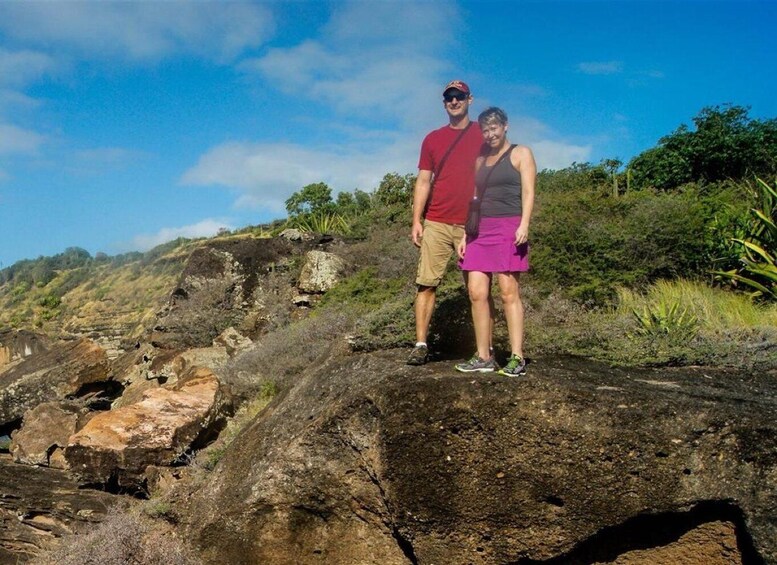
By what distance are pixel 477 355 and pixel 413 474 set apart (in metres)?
0.95

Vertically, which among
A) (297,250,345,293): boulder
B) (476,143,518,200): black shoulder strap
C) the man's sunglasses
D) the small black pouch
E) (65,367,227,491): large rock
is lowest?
(65,367,227,491): large rock

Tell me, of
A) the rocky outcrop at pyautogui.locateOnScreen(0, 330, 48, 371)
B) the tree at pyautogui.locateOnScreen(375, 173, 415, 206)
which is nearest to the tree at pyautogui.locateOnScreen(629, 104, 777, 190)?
the tree at pyautogui.locateOnScreen(375, 173, 415, 206)

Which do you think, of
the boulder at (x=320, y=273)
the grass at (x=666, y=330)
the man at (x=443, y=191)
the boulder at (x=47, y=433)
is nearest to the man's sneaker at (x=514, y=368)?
the man at (x=443, y=191)

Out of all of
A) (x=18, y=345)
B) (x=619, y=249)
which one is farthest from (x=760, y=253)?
(x=18, y=345)

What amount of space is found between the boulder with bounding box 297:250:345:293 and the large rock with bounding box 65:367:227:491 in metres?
5.12

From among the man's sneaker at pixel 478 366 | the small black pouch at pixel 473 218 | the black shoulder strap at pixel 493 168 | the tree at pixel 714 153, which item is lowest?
the man's sneaker at pixel 478 366

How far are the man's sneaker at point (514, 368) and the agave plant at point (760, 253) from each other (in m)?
4.70

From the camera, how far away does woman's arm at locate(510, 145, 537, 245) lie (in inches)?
192

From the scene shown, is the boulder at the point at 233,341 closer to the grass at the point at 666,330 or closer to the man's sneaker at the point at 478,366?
the grass at the point at 666,330

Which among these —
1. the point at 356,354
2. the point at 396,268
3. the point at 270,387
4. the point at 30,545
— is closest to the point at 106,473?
the point at 30,545

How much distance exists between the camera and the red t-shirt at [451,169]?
17.7 ft

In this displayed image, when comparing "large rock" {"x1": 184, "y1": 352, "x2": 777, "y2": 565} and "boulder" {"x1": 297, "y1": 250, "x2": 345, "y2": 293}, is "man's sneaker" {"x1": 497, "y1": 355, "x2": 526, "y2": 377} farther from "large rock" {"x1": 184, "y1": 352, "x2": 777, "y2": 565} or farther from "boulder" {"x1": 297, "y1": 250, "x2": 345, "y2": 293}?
"boulder" {"x1": 297, "y1": 250, "x2": 345, "y2": 293}

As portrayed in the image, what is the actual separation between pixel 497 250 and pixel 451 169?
2.61 ft

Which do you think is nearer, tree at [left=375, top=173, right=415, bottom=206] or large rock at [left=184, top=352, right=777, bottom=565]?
large rock at [left=184, top=352, right=777, bottom=565]
